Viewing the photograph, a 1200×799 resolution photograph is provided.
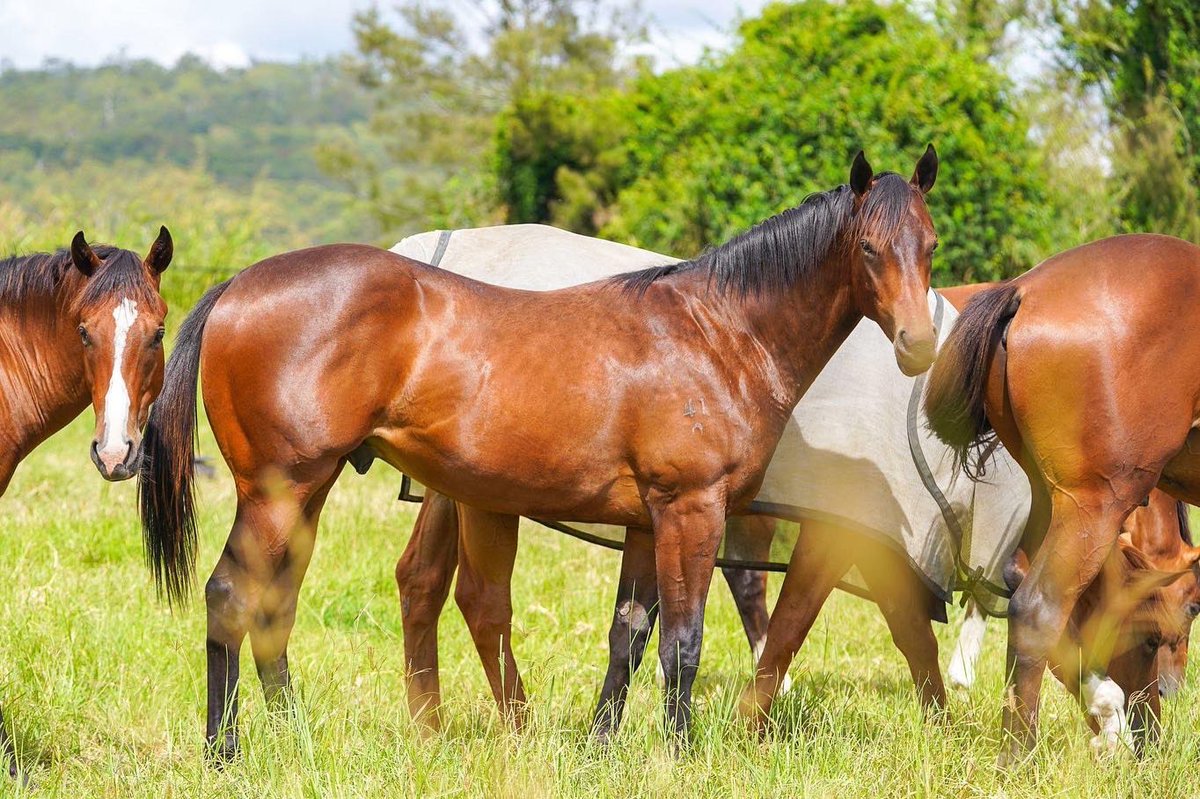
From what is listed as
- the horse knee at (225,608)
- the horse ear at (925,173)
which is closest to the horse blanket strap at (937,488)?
the horse ear at (925,173)

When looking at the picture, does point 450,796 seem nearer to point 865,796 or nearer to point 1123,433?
point 865,796

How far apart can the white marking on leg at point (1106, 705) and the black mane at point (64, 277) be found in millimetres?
3406

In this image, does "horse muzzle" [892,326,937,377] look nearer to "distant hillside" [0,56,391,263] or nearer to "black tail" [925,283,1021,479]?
"black tail" [925,283,1021,479]

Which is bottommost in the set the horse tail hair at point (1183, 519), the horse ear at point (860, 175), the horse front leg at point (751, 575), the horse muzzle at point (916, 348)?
the horse front leg at point (751, 575)

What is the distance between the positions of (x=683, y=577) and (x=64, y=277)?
210cm

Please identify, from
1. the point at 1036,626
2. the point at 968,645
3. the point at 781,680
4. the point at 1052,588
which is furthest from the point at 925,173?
the point at 968,645

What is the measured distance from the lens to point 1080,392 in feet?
11.9

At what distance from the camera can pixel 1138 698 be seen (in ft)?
13.7

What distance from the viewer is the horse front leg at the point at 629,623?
157 inches

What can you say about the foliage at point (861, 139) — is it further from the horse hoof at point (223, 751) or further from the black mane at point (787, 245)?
the horse hoof at point (223, 751)

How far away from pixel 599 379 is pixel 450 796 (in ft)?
→ 4.20

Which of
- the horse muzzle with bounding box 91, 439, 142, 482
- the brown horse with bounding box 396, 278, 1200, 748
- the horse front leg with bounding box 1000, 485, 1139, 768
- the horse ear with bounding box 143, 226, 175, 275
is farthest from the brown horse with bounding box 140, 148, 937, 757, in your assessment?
the horse front leg with bounding box 1000, 485, 1139, 768

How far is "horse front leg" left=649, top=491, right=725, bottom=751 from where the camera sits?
3.68 metres

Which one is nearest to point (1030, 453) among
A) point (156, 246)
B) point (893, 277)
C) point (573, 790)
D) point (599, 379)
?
point (893, 277)
